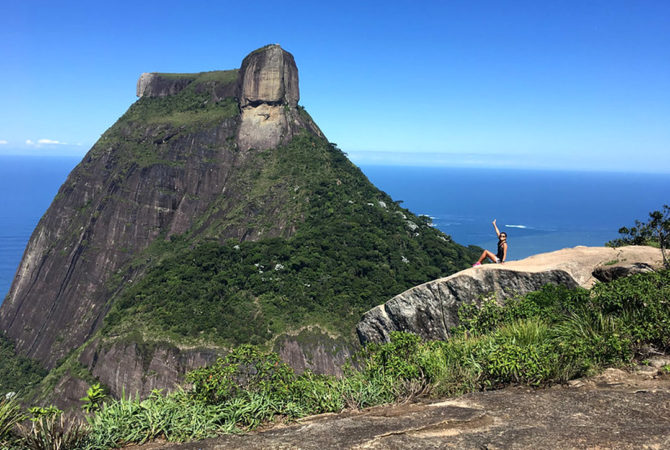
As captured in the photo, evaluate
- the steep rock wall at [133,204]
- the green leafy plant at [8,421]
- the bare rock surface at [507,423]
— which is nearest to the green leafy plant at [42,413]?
the green leafy plant at [8,421]

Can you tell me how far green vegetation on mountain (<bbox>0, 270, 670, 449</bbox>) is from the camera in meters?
5.55

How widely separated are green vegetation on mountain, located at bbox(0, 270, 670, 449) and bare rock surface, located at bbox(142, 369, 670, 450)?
34 cm

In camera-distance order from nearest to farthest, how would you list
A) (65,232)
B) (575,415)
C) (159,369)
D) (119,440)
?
(575,415) < (119,440) < (159,369) < (65,232)

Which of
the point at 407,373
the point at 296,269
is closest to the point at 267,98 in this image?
the point at 296,269

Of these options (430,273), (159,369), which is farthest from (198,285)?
(430,273)

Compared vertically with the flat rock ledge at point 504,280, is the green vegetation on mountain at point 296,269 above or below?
below

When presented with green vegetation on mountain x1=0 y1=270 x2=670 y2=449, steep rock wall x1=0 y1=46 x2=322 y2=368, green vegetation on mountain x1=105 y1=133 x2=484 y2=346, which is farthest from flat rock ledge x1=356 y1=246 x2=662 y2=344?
steep rock wall x1=0 y1=46 x2=322 y2=368

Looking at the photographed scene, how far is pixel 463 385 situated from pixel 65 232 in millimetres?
83951

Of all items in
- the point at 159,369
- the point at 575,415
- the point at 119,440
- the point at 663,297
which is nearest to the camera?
the point at 575,415

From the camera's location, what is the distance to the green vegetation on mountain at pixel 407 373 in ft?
18.2

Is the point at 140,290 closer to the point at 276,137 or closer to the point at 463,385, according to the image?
the point at 276,137

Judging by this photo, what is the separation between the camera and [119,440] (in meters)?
5.36

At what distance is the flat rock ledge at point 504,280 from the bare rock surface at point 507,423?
13.2 ft

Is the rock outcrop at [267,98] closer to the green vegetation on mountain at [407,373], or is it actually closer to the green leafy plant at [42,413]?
the green vegetation on mountain at [407,373]
